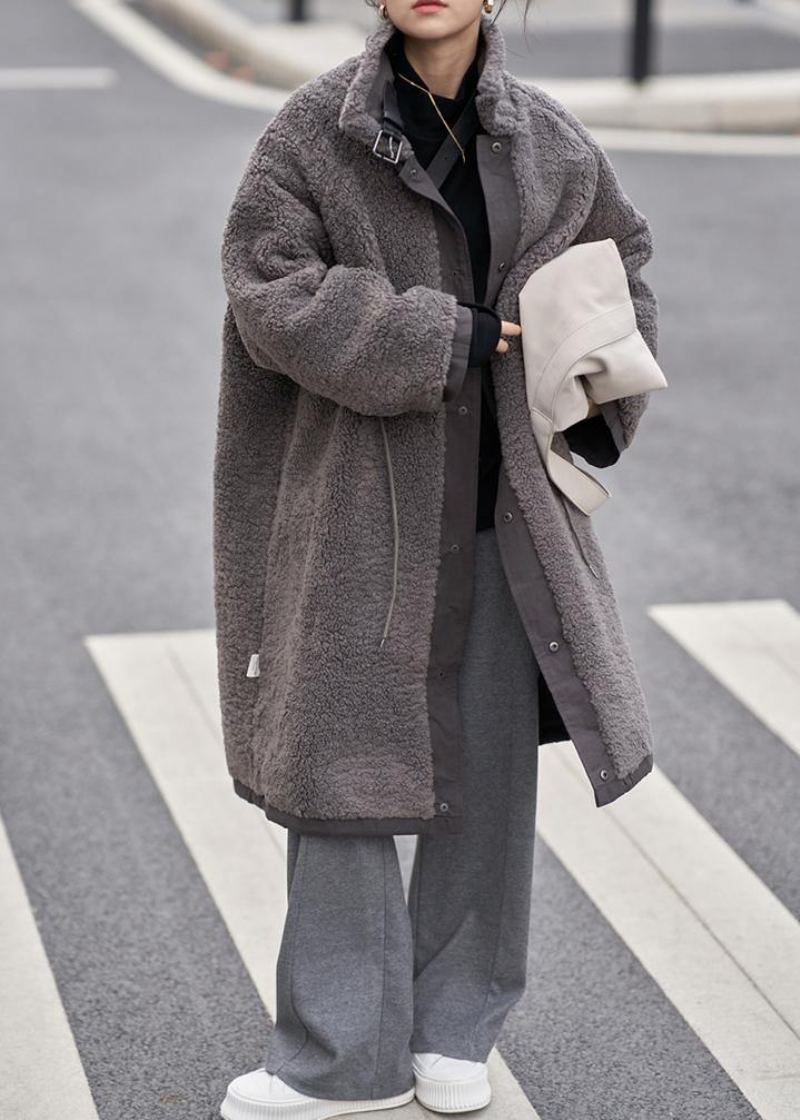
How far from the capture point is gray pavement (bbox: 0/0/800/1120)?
13.0 ft

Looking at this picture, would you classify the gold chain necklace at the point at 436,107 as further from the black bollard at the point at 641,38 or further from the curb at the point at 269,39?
the curb at the point at 269,39

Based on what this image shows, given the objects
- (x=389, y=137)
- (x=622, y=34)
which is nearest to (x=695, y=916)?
(x=389, y=137)

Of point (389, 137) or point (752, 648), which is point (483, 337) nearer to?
point (389, 137)

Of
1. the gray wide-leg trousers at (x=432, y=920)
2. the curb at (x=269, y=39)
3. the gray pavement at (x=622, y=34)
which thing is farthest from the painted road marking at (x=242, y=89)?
the gray wide-leg trousers at (x=432, y=920)

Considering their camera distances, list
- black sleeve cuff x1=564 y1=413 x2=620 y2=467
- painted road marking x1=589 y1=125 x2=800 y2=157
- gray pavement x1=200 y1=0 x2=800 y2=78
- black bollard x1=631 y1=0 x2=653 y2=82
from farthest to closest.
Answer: gray pavement x1=200 y1=0 x2=800 y2=78
black bollard x1=631 y1=0 x2=653 y2=82
painted road marking x1=589 y1=125 x2=800 y2=157
black sleeve cuff x1=564 y1=413 x2=620 y2=467

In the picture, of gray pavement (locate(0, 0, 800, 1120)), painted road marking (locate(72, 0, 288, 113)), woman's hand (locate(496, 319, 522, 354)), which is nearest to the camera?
woman's hand (locate(496, 319, 522, 354))

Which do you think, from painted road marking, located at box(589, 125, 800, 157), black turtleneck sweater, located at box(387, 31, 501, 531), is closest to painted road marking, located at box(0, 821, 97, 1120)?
black turtleneck sweater, located at box(387, 31, 501, 531)

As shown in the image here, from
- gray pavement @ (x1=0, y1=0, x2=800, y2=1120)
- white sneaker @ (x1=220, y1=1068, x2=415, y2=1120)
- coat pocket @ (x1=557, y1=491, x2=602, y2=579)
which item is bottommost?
gray pavement @ (x1=0, y1=0, x2=800, y2=1120)

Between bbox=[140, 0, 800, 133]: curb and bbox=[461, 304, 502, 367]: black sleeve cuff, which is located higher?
bbox=[461, 304, 502, 367]: black sleeve cuff

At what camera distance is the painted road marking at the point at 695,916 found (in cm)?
393

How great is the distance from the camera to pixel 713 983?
13.7 ft

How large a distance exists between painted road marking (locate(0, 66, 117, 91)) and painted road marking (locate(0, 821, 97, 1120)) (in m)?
10.1

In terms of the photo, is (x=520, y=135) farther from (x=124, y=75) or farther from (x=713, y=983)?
(x=124, y=75)

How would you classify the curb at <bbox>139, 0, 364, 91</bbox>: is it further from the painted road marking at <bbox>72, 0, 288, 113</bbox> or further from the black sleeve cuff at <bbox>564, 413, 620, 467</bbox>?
the black sleeve cuff at <bbox>564, 413, 620, 467</bbox>
